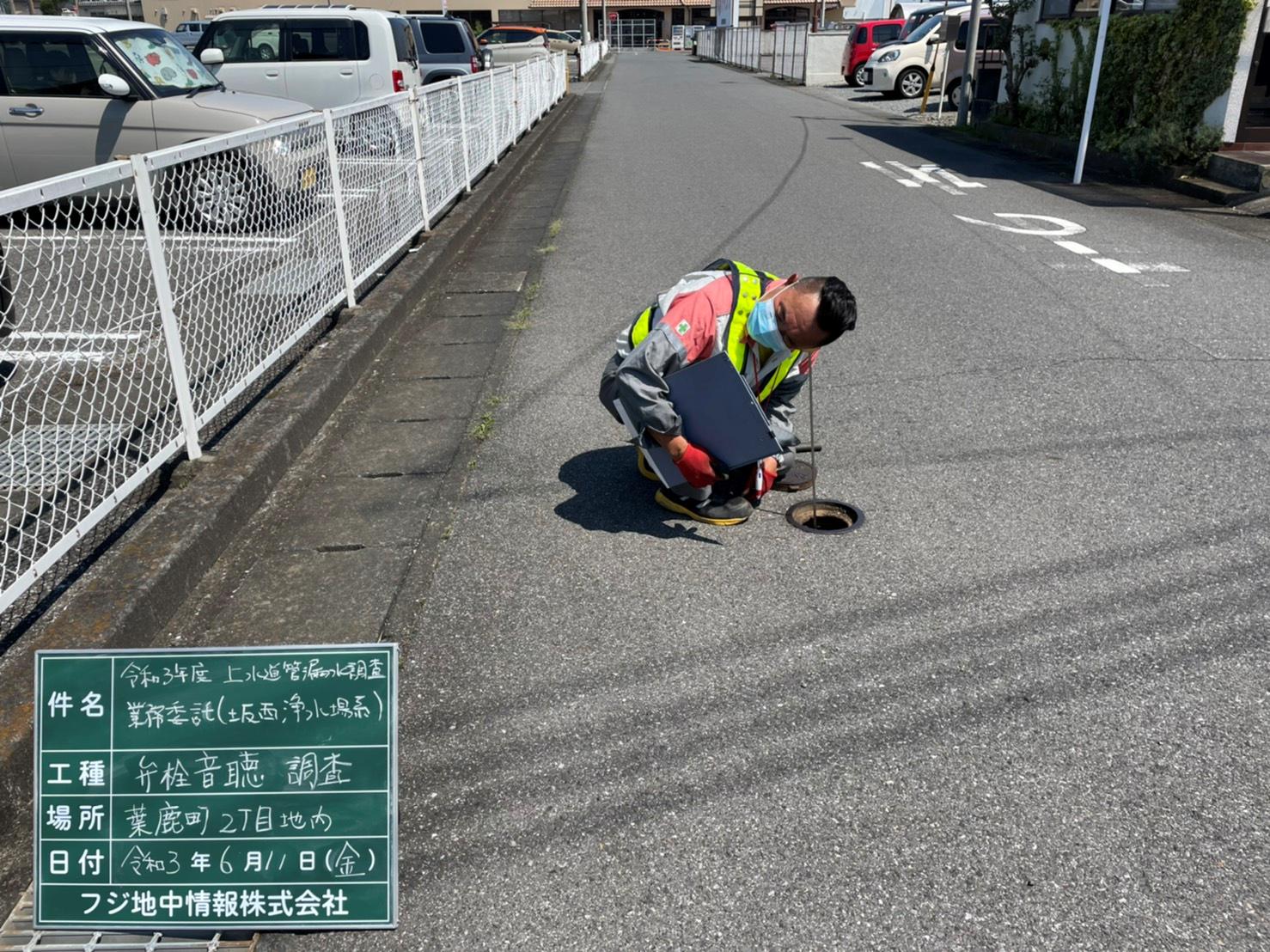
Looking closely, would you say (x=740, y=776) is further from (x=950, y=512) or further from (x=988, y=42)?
(x=988, y=42)

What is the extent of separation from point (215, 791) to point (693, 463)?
1.89 metres

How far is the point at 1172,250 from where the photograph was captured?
7.70 metres

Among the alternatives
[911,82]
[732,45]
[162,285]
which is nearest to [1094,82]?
[162,285]

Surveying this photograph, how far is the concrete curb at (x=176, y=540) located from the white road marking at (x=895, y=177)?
24.3 ft

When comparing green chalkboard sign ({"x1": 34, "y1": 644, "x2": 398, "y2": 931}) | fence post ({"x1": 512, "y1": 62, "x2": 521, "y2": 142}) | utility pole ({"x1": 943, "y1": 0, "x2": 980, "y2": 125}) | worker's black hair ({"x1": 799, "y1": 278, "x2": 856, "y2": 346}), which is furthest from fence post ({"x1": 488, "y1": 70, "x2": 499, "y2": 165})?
green chalkboard sign ({"x1": 34, "y1": 644, "x2": 398, "y2": 931})

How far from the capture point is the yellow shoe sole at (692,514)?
3.63 m

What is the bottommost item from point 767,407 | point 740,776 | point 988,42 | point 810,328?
point 740,776

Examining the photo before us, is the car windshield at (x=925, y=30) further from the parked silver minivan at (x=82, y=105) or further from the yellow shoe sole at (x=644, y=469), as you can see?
the yellow shoe sole at (x=644, y=469)

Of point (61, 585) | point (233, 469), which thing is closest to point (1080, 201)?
point (233, 469)

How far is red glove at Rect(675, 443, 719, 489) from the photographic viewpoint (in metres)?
3.38

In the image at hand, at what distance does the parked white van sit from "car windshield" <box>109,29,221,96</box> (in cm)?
291

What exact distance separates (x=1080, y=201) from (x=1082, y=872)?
9413 millimetres

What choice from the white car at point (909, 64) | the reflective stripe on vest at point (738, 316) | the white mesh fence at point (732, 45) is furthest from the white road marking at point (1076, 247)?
the white mesh fence at point (732, 45)

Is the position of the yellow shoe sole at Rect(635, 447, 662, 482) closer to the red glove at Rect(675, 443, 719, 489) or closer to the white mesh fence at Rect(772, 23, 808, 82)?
the red glove at Rect(675, 443, 719, 489)
